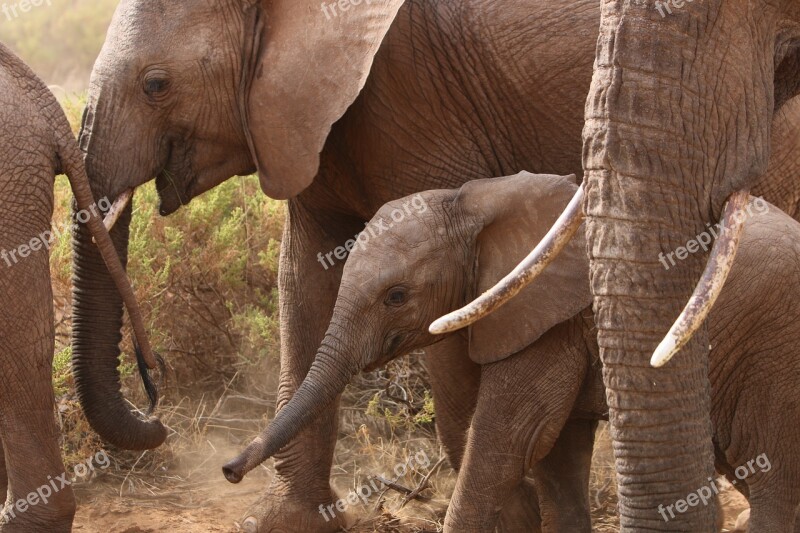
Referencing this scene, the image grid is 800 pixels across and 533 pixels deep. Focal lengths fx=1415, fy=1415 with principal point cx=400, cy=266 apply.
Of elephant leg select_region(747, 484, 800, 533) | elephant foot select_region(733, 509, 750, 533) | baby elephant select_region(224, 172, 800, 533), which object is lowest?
elephant foot select_region(733, 509, 750, 533)

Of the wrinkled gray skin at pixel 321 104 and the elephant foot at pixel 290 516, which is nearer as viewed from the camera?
the wrinkled gray skin at pixel 321 104

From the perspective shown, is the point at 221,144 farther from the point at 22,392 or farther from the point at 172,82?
the point at 22,392

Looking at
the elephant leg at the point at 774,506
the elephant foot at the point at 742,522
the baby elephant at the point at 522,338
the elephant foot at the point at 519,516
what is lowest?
the elephant foot at the point at 519,516

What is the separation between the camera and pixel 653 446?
2.76 m

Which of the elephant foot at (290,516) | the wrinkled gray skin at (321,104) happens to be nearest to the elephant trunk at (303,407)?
the wrinkled gray skin at (321,104)

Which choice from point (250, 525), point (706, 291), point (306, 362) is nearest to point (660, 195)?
point (706, 291)

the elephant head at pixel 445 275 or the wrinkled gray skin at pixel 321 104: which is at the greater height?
the wrinkled gray skin at pixel 321 104

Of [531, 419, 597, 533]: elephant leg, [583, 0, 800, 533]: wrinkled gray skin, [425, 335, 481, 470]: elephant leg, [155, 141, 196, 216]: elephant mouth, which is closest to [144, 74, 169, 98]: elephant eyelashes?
[155, 141, 196, 216]: elephant mouth

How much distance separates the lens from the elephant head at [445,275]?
403cm

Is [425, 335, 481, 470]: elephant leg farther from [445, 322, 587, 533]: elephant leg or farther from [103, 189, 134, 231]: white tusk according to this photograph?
[103, 189, 134, 231]: white tusk

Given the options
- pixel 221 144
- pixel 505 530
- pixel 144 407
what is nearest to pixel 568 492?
pixel 505 530

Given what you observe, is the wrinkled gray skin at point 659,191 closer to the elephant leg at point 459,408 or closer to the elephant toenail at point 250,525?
the elephant leg at point 459,408

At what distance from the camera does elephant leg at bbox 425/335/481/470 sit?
4570 millimetres

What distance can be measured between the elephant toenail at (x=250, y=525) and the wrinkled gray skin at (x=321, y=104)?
0.61 metres
